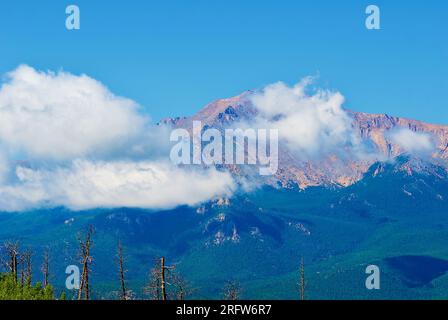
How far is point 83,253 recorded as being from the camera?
8700 cm
